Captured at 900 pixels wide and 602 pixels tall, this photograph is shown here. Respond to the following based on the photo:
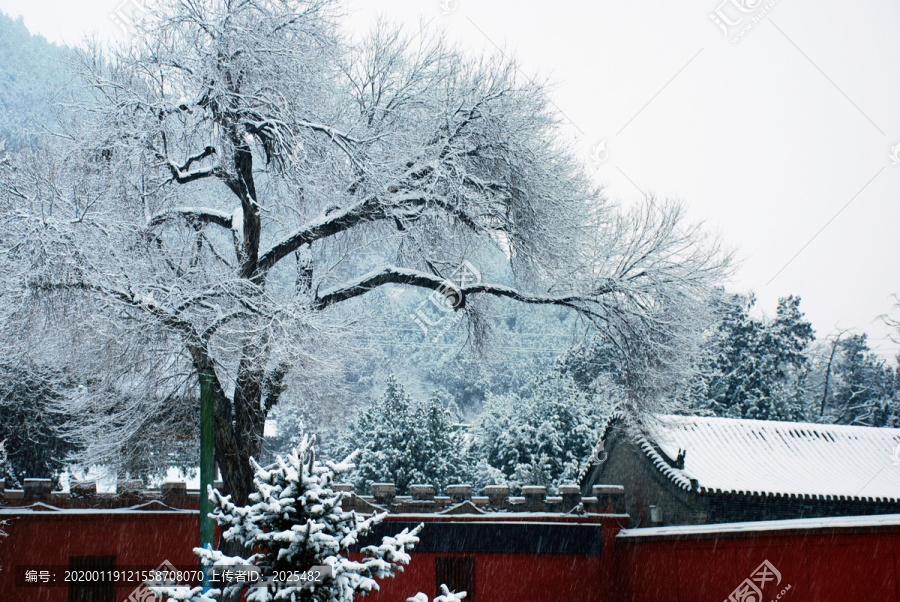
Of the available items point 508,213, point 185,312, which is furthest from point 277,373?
point 508,213

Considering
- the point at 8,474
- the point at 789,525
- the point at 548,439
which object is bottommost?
the point at 789,525

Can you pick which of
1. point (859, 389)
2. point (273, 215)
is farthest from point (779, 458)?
point (859, 389)

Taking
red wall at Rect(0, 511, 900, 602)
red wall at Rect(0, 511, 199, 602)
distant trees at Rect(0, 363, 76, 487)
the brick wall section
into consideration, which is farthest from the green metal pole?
distant trees at Rect(0, 363, 76, 487)

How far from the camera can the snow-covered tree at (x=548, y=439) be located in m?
32.2

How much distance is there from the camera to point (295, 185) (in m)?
13.2

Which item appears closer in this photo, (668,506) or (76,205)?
(76,205)

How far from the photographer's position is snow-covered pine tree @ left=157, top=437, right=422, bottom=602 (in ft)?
22.2

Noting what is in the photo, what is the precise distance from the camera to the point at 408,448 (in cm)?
3228

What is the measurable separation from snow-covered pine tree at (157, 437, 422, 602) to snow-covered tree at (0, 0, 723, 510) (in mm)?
3593

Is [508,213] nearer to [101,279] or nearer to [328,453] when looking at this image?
[101,279]

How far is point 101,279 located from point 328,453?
29.6 metres

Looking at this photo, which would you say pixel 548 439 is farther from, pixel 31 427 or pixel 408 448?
pixel 31 427

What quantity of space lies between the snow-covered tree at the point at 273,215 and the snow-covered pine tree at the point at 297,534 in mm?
3593

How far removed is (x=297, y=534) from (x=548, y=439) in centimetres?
2686
